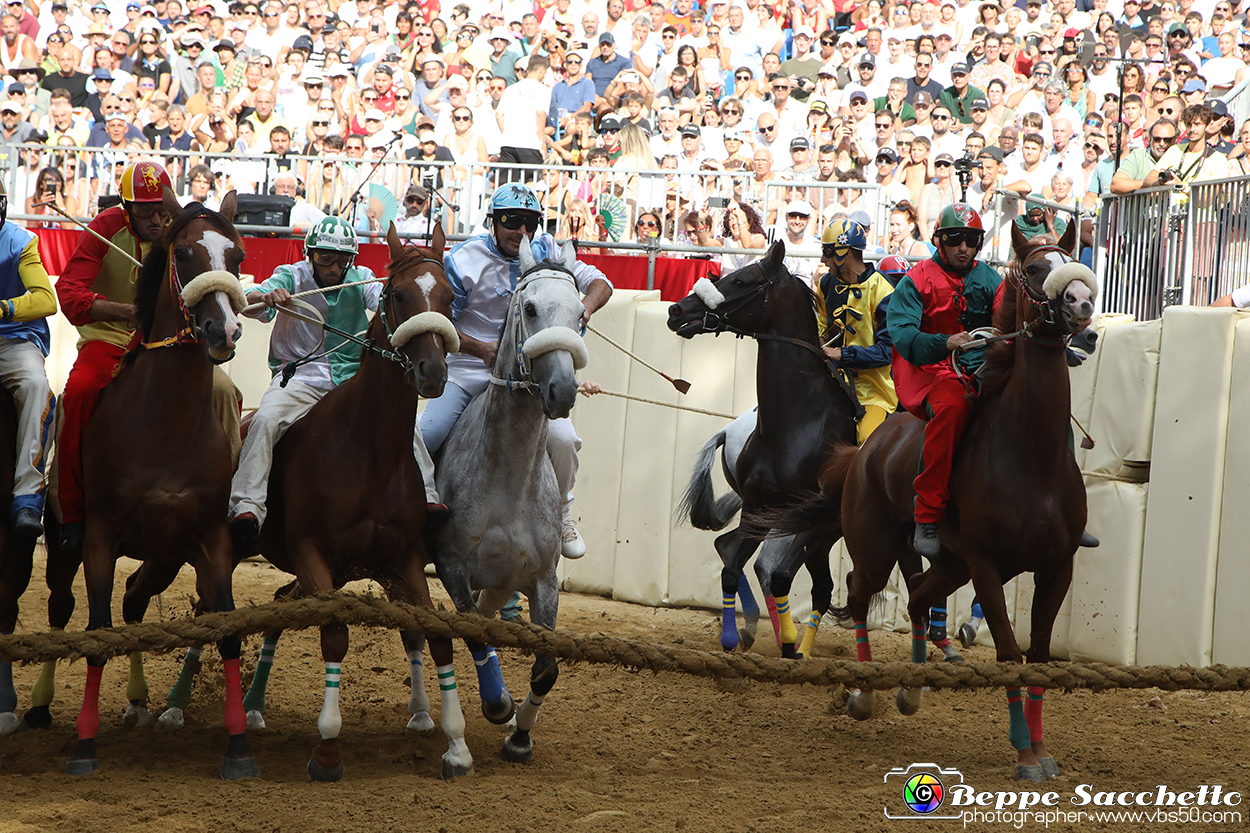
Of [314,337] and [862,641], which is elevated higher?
[314,337]

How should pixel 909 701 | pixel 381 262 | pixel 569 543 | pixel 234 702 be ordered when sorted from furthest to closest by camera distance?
pixel 381 262
pixel 909 701
pixel 569 543
pixel 234 702

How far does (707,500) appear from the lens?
28.2ft

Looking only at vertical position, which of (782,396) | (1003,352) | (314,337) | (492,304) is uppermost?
(492,304)

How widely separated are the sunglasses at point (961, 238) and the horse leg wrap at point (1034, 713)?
7.38 ft

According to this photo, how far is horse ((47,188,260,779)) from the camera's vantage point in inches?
199

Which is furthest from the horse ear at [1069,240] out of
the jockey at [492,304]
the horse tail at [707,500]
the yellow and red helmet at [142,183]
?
the yellow and red helmet at [142,183]

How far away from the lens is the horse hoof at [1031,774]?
5.30 metres

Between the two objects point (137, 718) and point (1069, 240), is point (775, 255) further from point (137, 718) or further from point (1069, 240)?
point (137, 718)

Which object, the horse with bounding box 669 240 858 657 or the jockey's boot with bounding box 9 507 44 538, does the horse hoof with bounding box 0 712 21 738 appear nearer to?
the jockey's boot with bounding box 9 507 44 538

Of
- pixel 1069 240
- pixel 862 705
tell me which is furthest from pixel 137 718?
pixel 1069 240

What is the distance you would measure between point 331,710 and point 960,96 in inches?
431

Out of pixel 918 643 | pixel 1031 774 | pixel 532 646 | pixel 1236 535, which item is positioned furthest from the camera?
pixel 1236 535

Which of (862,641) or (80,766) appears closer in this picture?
(80,766)

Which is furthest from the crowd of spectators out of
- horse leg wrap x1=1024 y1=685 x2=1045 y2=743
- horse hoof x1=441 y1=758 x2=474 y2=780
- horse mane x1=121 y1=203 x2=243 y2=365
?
horse hoof x1=441 y1=758 x2=474 y2=780
